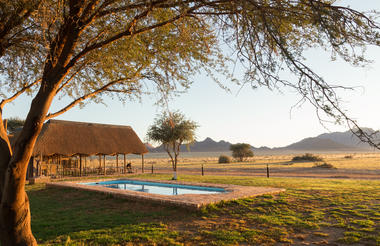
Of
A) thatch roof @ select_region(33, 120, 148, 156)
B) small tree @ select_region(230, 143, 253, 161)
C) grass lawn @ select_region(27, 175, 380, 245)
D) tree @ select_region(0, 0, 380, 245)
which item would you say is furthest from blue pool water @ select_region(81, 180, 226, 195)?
small tree @ select_region(230, 143, 253, 161)

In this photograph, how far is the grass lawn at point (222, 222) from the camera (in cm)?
564

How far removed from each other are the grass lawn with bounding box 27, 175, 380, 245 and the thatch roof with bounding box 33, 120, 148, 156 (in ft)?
39.9

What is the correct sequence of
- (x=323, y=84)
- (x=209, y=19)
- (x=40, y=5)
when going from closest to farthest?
1. (x=323, y=84)
2. (x=40, y=5)
3. (x=209, y=19)

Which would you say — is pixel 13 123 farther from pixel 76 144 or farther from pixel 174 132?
pixel 174 132

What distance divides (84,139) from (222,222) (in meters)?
19.8

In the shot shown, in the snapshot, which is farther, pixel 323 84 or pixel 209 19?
pixel 209 19

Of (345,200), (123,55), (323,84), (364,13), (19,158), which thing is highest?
(123,55)

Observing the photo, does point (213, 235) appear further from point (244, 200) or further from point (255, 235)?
point (244, 200)

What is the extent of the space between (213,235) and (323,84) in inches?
155

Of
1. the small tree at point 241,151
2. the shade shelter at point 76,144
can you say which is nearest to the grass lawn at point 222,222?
Result: the shade shelter at point 76,144

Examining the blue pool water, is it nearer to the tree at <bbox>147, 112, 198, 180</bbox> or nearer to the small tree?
the tree at <bbox>147, 112, 198, 180</bbox>

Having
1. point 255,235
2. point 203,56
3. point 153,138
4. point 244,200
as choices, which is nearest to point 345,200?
point 244,200

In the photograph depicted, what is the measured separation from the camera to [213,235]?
590 cm

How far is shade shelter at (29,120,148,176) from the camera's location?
71.2 ft
